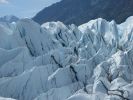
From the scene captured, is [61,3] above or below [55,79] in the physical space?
above

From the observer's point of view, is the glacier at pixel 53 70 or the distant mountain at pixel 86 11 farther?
the distant mountain at pixel 86 11

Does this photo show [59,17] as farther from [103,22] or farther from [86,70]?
[86,70]

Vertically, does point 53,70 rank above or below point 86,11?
below

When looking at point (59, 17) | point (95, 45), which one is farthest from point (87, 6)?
point (95, 45)

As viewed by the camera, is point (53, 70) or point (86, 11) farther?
point (86, 11)
